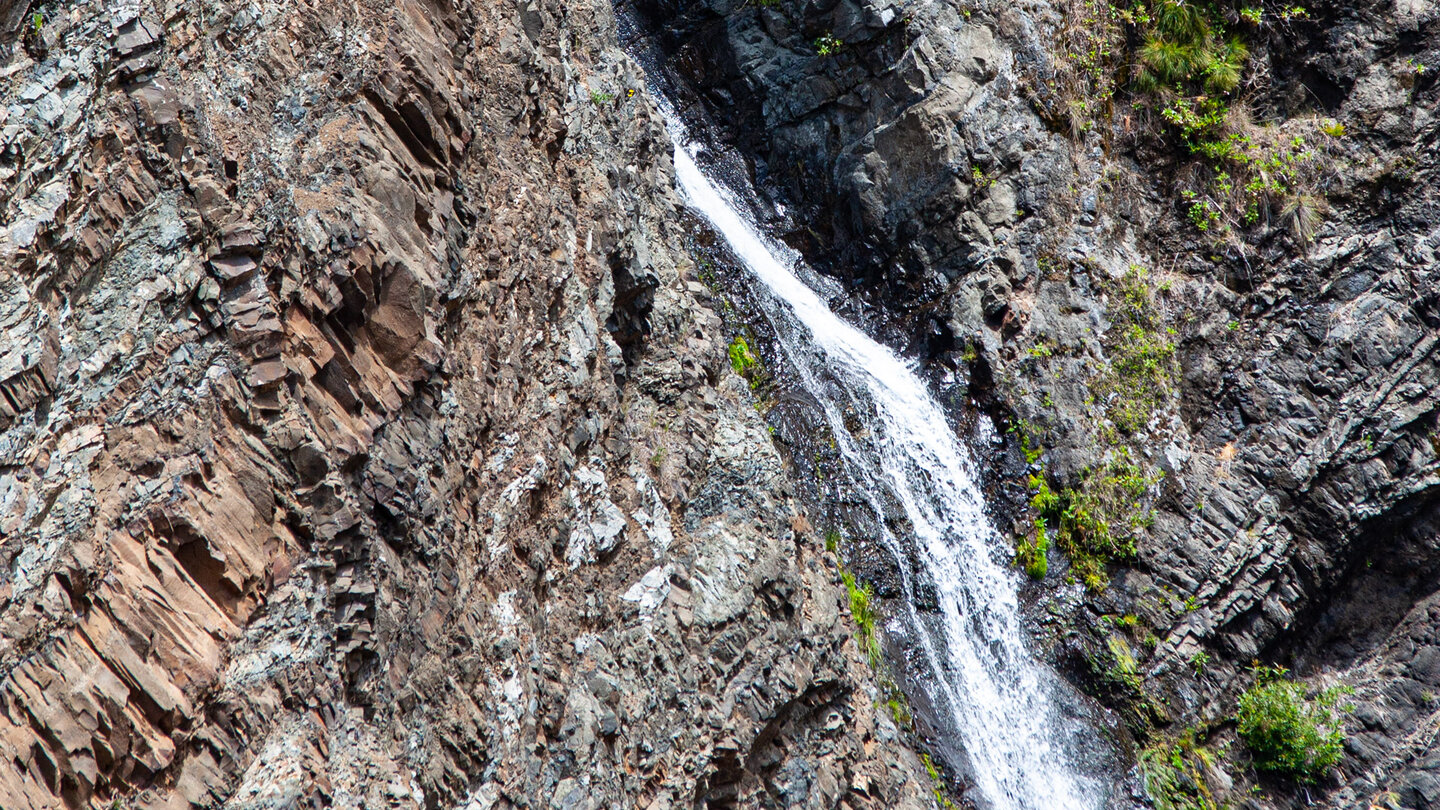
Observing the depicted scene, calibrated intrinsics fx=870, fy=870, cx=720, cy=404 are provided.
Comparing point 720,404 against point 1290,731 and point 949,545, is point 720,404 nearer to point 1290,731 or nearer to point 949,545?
point 949,545

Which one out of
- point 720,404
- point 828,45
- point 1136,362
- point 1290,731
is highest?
point 828,45

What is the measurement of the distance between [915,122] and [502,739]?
9080mm

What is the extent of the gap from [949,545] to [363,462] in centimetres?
692

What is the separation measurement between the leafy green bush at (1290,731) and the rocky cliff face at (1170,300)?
0.62 ft

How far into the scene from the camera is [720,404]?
307 inches

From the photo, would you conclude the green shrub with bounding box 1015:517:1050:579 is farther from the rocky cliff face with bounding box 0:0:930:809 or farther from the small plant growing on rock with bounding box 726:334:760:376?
the small plant growing on rock with bounding box 726:334:760:376

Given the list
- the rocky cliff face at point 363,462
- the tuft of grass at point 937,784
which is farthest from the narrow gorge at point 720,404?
the tuft of grass at point 937,784

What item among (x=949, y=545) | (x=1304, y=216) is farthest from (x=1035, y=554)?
(x=1304, y=216)

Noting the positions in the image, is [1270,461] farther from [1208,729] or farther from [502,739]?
[502,739]

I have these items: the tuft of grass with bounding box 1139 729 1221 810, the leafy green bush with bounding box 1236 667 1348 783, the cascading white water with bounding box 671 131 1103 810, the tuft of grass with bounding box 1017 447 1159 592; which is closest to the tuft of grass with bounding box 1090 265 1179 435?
the tuft of grass with bounding box 1017 447 1159 592

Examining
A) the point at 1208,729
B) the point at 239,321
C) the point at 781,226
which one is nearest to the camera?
the point at 239,321

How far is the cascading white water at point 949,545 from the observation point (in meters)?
8.97

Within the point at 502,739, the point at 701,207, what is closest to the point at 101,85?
the point at 502,739

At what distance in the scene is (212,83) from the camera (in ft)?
14.8
